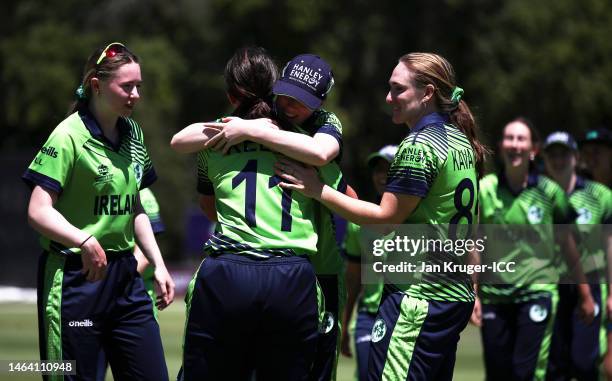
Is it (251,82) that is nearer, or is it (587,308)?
(251,82)

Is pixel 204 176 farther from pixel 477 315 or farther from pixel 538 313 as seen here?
pixel 538 313

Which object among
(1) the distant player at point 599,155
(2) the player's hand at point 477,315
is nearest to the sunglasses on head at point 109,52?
(2) the player's hand at point 477,315

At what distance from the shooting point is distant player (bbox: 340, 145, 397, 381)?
7.95 meters

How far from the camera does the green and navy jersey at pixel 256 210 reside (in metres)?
4.96

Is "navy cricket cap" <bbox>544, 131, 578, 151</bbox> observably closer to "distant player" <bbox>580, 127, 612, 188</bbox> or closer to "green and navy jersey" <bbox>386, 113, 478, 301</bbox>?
"distant player" <bbox>580, 127, 612, 188</bbox>

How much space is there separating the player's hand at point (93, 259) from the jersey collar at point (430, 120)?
1586mm

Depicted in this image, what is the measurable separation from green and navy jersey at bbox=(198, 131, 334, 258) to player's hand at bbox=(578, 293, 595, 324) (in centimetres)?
419

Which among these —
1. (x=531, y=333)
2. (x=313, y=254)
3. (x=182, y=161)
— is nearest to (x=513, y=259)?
(x=531, y=333)

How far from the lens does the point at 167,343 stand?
1309 centimetres

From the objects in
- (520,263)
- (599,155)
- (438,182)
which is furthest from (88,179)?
(599,155)

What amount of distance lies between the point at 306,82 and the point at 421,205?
2.54 ft

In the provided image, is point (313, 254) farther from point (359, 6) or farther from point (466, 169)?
point (359, 6)

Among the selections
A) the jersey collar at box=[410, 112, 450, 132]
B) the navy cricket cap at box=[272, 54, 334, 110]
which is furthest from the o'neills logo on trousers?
the jersey collar at box=[410, 112, 450, 132]

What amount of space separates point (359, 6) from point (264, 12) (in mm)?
2638
